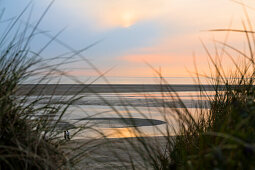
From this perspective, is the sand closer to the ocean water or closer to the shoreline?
the ocean water

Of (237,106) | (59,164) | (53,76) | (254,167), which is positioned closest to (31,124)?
(59,164)

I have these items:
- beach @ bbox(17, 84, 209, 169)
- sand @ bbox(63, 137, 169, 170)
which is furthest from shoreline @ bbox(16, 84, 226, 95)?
sand @ bbox(63, 137, 169, 170)

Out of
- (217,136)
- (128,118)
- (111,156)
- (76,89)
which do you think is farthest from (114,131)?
(76,89)

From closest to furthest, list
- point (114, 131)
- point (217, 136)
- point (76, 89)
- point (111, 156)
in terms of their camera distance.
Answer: point (217, 136) → point (111, 156) → point (114, 131) → point (76, 89)

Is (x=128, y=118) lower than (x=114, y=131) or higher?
higher

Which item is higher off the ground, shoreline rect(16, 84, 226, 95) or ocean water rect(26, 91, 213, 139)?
shoreline rect(16, 84, 226, 95)

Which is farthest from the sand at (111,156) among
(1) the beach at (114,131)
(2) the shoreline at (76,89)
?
(2) the shoreline at (76,89)

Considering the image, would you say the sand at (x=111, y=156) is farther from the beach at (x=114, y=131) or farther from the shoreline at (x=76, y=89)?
the shoreline at (x=76, y=89)

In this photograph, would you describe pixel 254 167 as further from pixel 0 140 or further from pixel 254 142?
pixel 0 140

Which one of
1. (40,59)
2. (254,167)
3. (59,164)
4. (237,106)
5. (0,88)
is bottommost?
(59,164)

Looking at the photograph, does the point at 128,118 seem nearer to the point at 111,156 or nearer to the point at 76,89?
the point at 111,156

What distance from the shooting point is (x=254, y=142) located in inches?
43.0

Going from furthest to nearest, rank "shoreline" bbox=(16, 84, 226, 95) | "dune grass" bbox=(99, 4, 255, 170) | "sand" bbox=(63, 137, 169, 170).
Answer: "shoreline" bbox=(16, 84, 226, 95) < "sand" bbox=(63, 137, 169, 170) < "dune grass" bbox=(99, 4, 255, 170)

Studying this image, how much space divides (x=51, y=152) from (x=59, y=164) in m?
0.10
